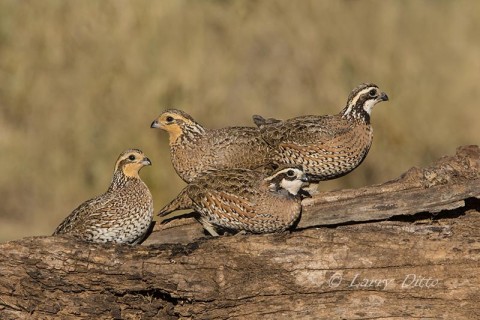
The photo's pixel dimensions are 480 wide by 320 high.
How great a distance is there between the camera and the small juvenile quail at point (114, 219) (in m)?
11.6

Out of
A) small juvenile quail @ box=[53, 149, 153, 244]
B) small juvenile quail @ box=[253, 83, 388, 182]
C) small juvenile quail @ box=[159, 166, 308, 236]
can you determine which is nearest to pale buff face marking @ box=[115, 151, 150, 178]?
small juvenile quail @ box=[53, 149, 153, 244]

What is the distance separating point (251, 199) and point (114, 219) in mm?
1396

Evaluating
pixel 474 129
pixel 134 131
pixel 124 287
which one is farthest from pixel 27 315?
pixel 474 129

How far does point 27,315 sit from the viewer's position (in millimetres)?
10492

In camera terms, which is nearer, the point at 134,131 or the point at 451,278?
the point at 451,278

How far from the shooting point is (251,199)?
11258 millimetres

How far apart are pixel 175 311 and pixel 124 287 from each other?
499 mm

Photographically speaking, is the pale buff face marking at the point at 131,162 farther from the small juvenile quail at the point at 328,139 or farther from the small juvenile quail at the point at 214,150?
the small juvenile quail at the point at 328,139

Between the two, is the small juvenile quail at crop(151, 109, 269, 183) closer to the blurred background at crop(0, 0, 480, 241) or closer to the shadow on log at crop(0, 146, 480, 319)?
the shadow on log at crop(0, 146, 480, 319)

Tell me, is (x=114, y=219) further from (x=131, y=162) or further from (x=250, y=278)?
(x=250, y=278)

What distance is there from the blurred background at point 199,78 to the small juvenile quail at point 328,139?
556 cm

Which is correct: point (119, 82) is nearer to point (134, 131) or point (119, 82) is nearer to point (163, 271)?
point (134, 131)

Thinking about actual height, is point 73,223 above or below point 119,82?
below

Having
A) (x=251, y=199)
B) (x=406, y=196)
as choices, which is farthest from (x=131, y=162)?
(x=406, y=196)
